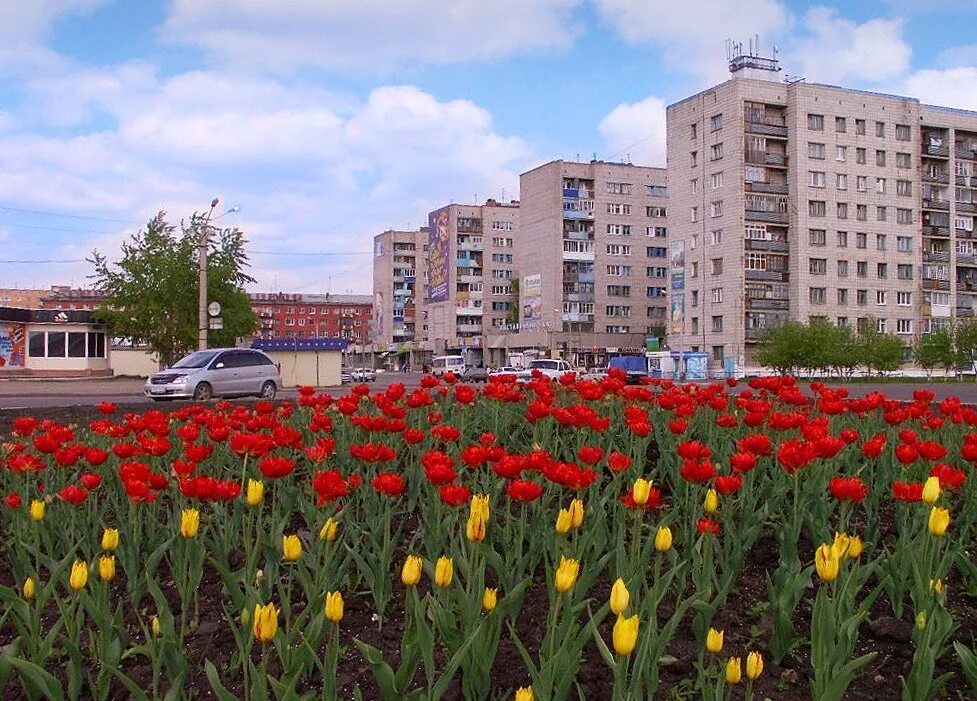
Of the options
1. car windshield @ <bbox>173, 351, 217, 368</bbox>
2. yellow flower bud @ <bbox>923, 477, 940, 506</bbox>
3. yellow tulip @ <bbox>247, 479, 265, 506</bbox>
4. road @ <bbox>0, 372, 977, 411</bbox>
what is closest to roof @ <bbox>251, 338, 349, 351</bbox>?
road @ <bbox>0, 372, 977, 411</bbox>

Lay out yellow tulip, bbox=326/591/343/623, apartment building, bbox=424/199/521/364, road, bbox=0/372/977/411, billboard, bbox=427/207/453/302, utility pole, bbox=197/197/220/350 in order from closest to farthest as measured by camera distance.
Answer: yellow tulip, bbox=326/591/343/623
road, bbox=0/372/977/411
utility pole, bbox=197/197/220/350
apartment building, bbox=424/199/521/364
billboard, bbox=427/207/453/302

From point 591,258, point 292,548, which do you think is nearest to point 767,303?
point 591,258

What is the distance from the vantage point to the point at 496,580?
366cm

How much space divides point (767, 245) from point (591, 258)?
2582 cm

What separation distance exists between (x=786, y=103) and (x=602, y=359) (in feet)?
97.9

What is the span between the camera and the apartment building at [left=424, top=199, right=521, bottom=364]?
102500 mm

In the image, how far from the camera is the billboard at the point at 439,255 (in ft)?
341

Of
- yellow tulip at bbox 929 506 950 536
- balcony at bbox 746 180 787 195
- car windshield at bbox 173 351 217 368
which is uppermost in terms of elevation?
balcony at bbox 746 180 787 195

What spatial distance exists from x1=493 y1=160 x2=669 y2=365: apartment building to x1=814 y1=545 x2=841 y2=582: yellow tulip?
83.1m

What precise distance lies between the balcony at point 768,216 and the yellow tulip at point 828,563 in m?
64.5

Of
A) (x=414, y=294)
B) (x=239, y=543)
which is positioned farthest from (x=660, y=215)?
(x=239, y=543)

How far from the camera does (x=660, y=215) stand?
→ 91.4m

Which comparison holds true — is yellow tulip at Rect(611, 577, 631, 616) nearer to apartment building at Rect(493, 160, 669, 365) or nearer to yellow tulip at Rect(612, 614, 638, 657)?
yellow tulip at Rect(612, 614, 638, 657)

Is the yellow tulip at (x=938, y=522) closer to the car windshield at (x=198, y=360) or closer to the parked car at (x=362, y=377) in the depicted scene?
the car windshield at (x=198, y=360)
